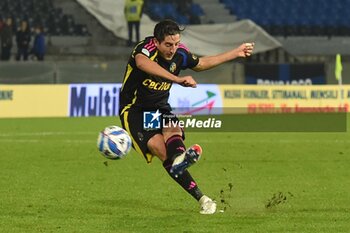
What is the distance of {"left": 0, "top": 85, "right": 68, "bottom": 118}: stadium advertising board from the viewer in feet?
78.4

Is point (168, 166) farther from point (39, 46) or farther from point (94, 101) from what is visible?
point (39, 46)

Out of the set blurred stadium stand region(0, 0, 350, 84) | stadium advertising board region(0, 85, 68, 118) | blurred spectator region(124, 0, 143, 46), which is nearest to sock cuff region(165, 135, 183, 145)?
stadium advertising board region(0, 85, 68, 118)

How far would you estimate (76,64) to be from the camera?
25453 millimetres

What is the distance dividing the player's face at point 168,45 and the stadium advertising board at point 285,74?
18.2 metres

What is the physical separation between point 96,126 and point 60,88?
3.10 metres

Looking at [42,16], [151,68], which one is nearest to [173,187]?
[151,68]

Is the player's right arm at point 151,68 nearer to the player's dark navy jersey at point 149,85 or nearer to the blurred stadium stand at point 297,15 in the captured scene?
the player's dark navy jersey at point 149,85

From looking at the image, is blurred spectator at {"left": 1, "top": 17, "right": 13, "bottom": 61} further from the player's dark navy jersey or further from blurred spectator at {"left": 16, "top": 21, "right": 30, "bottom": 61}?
the player's dark navy jersey

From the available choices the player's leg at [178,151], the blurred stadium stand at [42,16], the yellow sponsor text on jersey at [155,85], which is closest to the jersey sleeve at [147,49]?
the yellow sponsor text on jersey at [155,85]

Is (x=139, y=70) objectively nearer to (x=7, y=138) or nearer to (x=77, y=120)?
(x=7, y=138)

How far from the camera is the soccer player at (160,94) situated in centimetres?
865

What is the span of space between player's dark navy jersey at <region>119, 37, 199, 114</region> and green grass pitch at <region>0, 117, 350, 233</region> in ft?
3.49

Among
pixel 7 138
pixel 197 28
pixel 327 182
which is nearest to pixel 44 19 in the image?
pixel 197 28

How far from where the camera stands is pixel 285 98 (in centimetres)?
2575
